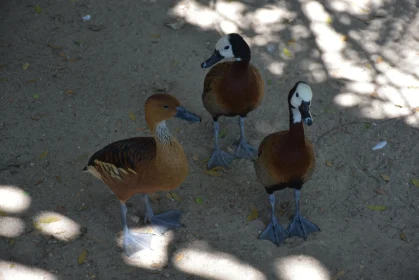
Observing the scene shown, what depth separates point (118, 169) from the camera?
3.80m

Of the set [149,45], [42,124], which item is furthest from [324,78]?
[42,124]

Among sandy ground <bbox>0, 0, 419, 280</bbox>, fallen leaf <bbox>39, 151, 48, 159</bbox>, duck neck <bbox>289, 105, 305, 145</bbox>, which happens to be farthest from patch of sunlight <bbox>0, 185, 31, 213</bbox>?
duck neck <bbox>289, 105, 305, 145</bbox>

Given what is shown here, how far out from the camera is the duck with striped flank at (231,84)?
4453 mm

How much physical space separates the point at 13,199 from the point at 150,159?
148 cm

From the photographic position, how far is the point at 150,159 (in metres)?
3.74

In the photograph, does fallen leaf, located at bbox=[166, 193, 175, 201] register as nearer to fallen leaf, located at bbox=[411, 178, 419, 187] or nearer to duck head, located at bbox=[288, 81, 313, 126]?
duck head, located at bbox=[288, 81, 313, 126]

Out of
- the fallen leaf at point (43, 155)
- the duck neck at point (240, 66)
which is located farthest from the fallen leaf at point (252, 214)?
the fallen leaf at point (43, 155)

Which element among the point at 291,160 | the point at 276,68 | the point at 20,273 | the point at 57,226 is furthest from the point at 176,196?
the point at 276,68

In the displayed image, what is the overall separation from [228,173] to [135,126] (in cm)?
111

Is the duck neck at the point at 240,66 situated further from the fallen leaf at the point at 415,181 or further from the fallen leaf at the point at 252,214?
the fallen leaf at the point at 415,181

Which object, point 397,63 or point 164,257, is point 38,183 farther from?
point 397,63

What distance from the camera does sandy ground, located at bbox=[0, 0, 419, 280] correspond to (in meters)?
4.03

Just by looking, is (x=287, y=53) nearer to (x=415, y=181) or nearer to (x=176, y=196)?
(x=415, y=181)

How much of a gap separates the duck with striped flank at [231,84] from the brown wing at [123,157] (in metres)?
0.94
